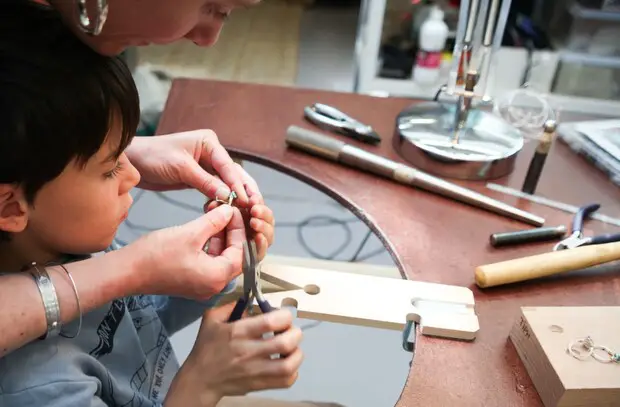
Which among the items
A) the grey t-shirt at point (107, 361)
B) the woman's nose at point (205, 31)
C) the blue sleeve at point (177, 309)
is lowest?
the blue sleeve at point (177, 309)

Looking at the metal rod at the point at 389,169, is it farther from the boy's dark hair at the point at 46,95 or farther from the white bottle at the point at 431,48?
the white bottle at the point at 431,48

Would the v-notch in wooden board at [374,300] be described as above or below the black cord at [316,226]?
above

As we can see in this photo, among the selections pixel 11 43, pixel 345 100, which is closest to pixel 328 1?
pixel 345 100

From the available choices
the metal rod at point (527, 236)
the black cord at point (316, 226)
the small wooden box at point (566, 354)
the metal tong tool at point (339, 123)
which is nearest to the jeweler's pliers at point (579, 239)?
the metal rod at point (527, 236)

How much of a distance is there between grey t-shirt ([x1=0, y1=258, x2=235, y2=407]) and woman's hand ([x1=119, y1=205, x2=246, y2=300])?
0.10 m

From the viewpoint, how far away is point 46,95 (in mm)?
479

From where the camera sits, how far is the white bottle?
166 centimetres

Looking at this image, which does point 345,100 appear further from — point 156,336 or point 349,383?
point 349,383

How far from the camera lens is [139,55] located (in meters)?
2.19

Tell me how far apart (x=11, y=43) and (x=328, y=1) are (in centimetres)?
251

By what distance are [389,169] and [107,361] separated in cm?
43

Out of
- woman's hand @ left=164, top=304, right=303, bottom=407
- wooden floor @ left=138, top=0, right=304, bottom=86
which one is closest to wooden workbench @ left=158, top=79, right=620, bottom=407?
woman's hand @ left=164, top=304, right=303, bottom=407

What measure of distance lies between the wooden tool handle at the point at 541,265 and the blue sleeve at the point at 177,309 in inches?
13.9

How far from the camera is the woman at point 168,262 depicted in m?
0.41
